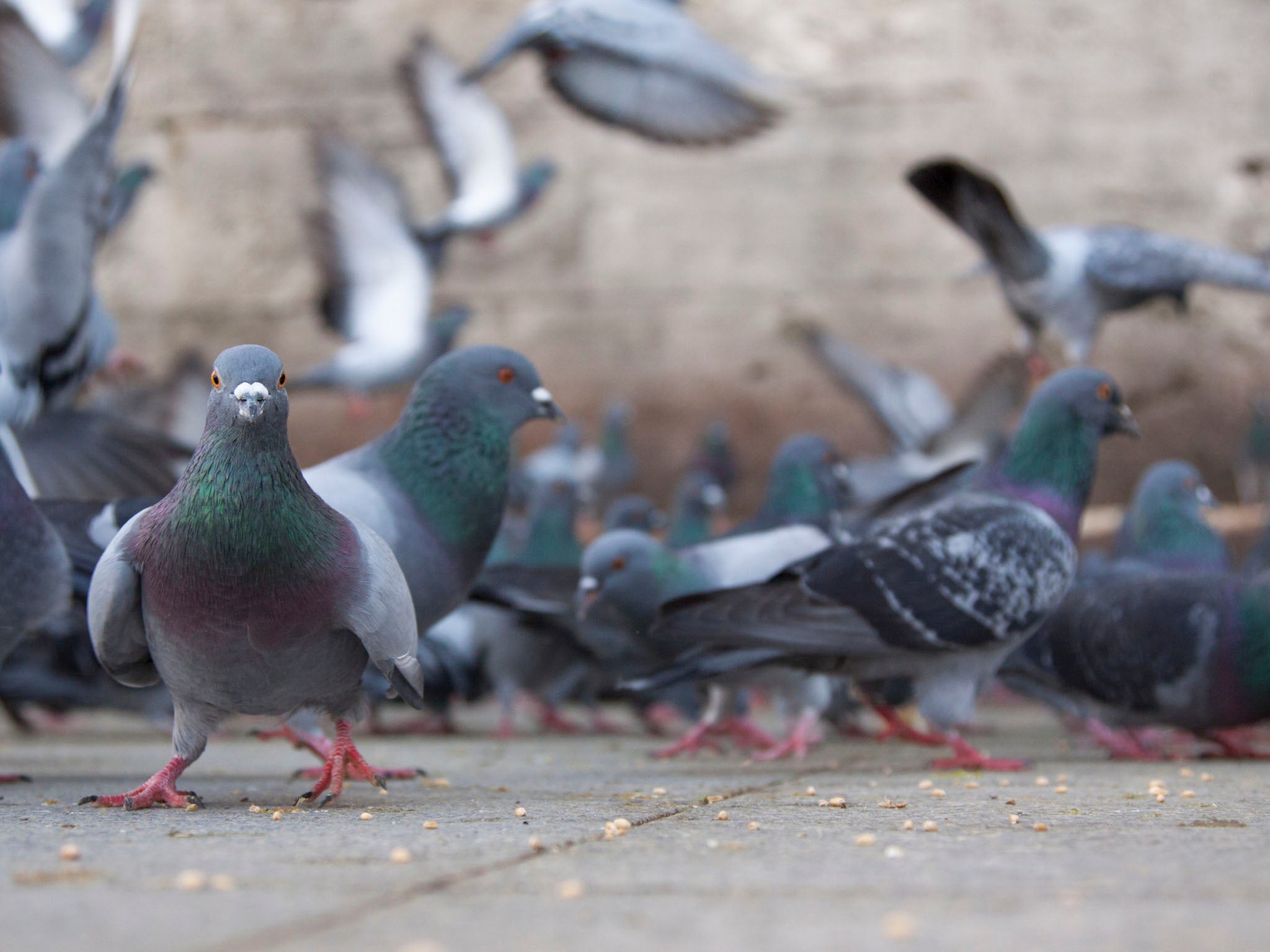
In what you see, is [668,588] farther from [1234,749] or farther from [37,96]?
[37,96]

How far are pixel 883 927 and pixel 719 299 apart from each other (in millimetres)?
11469

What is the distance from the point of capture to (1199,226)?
481 inches

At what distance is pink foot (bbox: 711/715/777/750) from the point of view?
5.70 meters

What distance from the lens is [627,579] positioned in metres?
5.57

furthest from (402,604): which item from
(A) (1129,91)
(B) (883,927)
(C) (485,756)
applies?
(A) (1129,91)

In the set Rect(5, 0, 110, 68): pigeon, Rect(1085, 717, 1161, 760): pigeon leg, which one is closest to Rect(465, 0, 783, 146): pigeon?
Rect(1085, 717, 1161, 760): pigeon leg

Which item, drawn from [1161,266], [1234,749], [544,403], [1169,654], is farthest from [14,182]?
[1161,266]

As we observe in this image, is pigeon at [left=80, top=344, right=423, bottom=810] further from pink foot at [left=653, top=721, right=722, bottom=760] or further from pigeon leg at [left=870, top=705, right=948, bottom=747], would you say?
pigeon leg at [left=870, top=705, right=948, bottom=747]

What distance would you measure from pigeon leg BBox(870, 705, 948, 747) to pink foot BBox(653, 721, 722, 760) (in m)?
0.66

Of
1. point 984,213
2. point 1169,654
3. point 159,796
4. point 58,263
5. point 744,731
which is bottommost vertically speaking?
point 744,731

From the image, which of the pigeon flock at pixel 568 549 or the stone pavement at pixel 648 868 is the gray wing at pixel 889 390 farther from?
the stone pavement at pixel 648 868

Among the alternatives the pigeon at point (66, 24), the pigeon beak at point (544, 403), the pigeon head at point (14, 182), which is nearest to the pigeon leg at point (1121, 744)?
the pigeon beak at point (544, 403)

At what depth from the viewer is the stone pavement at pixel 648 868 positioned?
5.55ft

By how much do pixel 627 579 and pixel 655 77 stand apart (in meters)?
2.65
